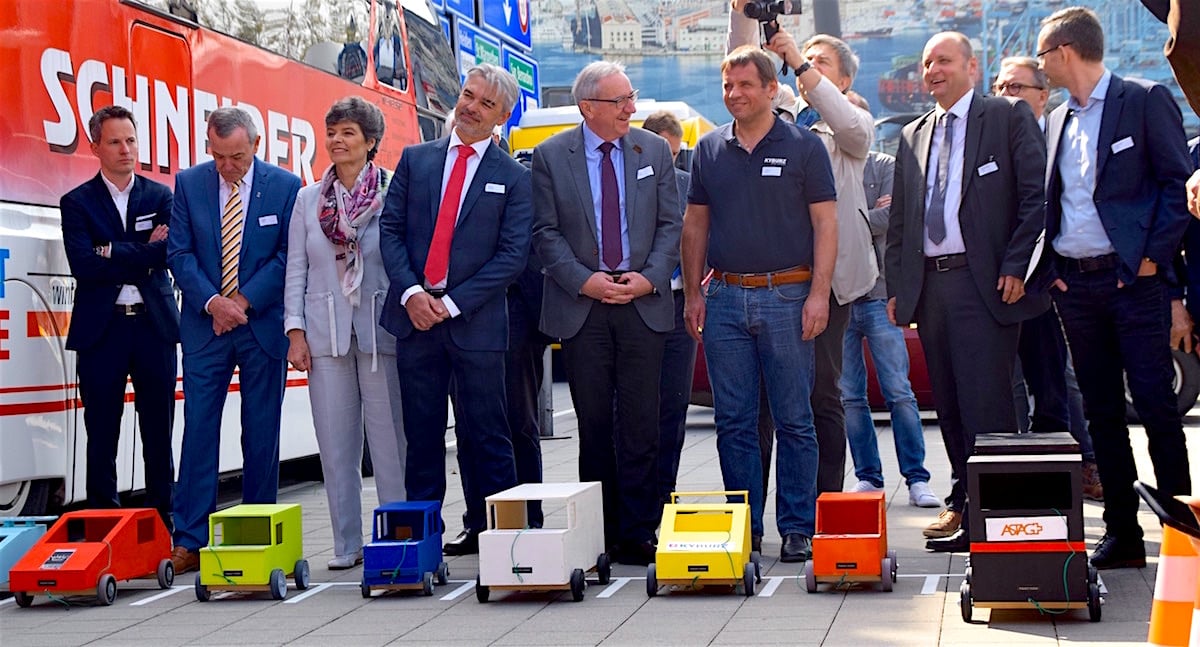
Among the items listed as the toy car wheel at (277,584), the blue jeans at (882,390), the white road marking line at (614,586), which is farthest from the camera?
the blue jeans at (882,390)

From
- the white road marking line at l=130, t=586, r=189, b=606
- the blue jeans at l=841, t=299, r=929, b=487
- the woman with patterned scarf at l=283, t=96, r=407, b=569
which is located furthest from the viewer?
the blue jeans at l=841, t=299, r=929, b=487

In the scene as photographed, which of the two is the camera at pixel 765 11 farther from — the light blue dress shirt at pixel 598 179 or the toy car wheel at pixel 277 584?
the toy car wheel at pixel 277 584

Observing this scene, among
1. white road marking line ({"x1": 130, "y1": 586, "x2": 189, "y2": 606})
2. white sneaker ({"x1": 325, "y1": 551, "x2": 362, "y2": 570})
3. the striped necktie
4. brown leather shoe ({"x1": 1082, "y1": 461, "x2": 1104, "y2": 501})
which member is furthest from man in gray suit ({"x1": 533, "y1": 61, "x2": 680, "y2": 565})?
brown leather shoe ({"x1": 1082, "y1": 461, "x2": 1104, "y2": 501})

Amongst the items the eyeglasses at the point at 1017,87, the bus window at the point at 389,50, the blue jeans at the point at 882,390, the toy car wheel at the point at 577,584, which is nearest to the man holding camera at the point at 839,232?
the eyeglasses at the point at 1017,87

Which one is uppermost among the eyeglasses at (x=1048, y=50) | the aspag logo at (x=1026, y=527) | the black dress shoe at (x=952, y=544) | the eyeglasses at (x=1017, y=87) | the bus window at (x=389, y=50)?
the bus window at (x=389, y=50)

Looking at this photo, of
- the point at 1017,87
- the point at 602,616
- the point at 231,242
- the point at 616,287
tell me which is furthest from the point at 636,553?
the point at 1017,87

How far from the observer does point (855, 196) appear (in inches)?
306

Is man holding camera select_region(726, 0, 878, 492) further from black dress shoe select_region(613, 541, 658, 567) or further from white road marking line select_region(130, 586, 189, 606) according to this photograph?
white road marking line select_region(130, 586, 189, 606)

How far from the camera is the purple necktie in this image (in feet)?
23.5

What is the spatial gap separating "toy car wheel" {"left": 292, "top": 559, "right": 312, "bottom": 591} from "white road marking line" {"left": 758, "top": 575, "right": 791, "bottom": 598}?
72.7 inches

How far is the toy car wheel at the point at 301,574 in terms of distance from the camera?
6.75m

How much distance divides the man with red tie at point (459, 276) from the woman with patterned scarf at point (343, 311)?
0.18m

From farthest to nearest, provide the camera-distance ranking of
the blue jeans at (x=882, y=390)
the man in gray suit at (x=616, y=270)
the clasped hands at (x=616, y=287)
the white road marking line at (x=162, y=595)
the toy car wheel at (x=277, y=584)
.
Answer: the blue jeans at (x=882, y=390) < the man in gray suit at (x=616, y=270) < the clasped hands at (x=616, y=287) < the white road marking line at (x=162, y=595) < the toy car wheel at (x=277, y=584)

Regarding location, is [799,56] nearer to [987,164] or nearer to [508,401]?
[987,164]
